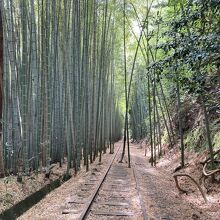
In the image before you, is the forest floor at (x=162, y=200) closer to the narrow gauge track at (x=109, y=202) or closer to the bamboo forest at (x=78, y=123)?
the bamboo forest at (x=78, y=123)

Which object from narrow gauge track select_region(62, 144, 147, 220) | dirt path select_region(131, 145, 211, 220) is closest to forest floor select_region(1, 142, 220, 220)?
dirt path select_region(131, 145, 211, 220)

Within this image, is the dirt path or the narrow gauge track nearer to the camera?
the narrow gauge track

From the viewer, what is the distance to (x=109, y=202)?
5.93 m

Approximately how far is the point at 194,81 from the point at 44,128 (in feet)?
12.8

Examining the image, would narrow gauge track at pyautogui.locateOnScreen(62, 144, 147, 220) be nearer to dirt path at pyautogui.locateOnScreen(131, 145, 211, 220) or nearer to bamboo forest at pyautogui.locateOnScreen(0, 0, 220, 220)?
bamboo forest at pyautogui.locateOnScreen(0, 0, 220, 220)

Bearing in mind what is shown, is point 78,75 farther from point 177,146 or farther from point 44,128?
Answer: point 177,146

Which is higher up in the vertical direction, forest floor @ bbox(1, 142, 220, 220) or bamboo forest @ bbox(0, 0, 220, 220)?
bamboo forest @ bbox(0, 0, 220, 220)

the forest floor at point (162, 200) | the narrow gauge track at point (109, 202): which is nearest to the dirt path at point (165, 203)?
the forest floor at point (162, 200)

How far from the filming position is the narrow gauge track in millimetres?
5102

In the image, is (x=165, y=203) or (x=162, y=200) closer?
(x=165, y=203)

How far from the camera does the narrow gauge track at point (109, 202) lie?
201 inches

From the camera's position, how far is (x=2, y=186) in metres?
6.46

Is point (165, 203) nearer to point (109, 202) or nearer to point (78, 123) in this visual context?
point (109, 202)

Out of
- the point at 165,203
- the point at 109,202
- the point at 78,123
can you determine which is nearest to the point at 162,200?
the point at 165,203
